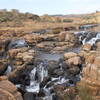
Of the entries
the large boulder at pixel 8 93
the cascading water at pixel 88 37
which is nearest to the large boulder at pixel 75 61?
the large boulder at pixel 8 93

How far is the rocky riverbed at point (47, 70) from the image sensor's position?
1466cm

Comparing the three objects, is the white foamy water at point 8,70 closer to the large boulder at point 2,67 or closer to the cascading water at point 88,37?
the large boulder at point 2,67

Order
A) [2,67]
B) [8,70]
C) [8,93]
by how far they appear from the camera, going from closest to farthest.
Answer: [8,93] → [2,67] → [8,70]

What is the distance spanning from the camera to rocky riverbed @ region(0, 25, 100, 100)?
48.1 feet

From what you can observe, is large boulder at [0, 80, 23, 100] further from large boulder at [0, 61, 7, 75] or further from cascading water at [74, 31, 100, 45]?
cascading water at [74, 31, 100, 45]

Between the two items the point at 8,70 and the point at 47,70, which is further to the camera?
the point at 8,70

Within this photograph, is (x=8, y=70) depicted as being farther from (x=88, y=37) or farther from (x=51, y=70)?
(x=88, y=37)

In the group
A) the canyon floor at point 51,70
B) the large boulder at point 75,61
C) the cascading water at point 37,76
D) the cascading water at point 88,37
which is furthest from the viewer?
the cascading water at point 88,37

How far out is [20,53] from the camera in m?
23.6

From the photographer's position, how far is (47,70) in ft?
63.9

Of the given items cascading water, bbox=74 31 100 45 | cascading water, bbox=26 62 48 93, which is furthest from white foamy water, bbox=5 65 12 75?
cascading water, bbox=74 31 100 45

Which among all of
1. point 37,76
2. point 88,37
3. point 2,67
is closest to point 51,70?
point 37,76

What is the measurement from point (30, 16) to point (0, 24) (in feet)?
32.5

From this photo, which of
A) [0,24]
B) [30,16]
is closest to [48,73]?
[0,24]
